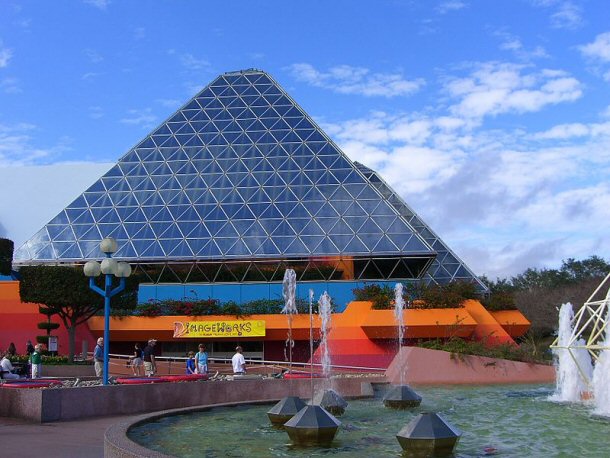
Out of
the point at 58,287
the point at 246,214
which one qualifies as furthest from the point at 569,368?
the point at 246,214

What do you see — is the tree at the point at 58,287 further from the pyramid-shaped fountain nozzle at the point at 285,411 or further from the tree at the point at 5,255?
the pyramid-shaped fountain nozzle at the point at 285,411

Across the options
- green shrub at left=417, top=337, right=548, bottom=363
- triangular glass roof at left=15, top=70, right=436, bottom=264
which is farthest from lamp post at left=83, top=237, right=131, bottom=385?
triangular glass roof at left=15, top=70, right=436, bottom=264

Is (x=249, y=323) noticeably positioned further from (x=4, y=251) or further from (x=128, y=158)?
(x=128, y=158)

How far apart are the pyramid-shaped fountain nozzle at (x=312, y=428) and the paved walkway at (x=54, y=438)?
8.89ft

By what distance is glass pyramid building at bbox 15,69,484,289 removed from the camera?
35.8 meters

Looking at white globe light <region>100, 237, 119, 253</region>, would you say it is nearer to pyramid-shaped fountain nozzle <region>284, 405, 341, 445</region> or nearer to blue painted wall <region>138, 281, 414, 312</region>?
pyramid-shaped fountain nozzle <region>284, 405, 341, 445</region>

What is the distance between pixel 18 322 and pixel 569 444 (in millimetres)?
28775

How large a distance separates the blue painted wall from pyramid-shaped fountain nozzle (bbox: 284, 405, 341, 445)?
83.3 ft

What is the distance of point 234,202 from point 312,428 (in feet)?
98.7

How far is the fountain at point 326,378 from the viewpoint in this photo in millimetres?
13272

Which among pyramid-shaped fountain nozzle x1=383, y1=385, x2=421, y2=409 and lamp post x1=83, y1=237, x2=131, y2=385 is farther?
lamp post x1=83, y1=237, x2=131, y2=385

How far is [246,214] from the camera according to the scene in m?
37.9

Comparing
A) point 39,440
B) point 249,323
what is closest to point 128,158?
point 249,323

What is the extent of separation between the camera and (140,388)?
1530 centimetres
